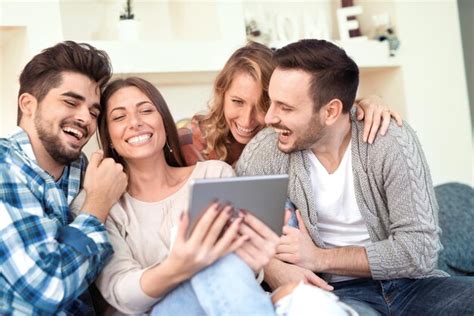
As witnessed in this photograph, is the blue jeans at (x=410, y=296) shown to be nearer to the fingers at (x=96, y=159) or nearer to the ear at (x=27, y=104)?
the fingers at (x=96, y=159)

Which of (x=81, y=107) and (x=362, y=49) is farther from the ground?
(x=362, y=49)

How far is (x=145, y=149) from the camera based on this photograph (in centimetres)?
185

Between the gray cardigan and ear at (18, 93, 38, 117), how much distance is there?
→ 622 mm

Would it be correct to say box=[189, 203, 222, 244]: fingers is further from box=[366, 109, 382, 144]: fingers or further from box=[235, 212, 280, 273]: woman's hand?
box=[366, 109, 382, 144]: fingers

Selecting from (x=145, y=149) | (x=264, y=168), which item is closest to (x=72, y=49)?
(x=145, y=149)

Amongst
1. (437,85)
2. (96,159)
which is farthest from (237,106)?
(437,85)

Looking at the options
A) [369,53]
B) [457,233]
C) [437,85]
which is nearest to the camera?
[457,233]

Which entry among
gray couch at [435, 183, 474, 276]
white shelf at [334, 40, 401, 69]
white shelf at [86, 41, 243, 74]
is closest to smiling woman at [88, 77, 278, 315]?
white shelf at [86, 41, 243, 74]

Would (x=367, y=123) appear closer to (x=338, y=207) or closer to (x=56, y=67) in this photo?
(x=338, y=207)

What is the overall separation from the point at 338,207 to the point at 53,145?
813 mm

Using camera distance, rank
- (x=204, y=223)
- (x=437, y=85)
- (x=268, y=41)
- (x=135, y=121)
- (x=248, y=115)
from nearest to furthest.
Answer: (x=204, y=223) < (x=135, y=121) < (x=248, y=115) < (x=268, y=41) < (x=437, y=85)

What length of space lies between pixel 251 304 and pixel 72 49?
0.93 m

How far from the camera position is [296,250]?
1797mm

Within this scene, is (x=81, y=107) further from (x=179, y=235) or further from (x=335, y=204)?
(x=335, y=204)
